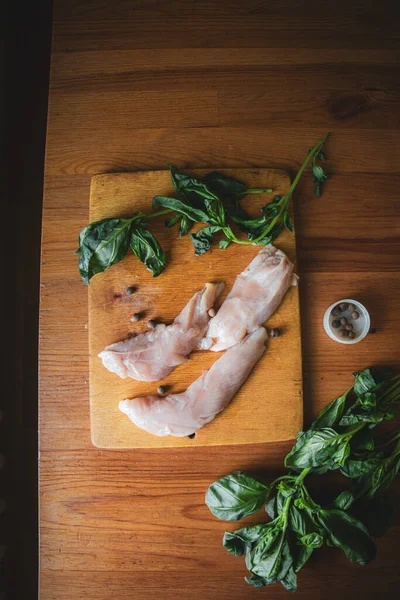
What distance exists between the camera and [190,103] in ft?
5.91

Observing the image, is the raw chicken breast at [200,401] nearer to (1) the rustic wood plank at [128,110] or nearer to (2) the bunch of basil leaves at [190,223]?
(2) the bunch of basil leaves at [190,223]

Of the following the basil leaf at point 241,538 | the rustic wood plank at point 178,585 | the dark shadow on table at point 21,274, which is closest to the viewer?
the basil leaf at point 241,538

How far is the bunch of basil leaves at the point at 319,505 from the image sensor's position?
5.13 ft

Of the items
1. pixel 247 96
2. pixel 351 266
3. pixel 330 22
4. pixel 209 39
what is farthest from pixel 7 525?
pixel 330 22

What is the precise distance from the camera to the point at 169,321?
67.3 inches

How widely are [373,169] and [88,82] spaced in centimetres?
119

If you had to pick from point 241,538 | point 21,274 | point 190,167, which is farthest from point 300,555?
point 21,274

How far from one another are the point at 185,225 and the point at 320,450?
0.93 m

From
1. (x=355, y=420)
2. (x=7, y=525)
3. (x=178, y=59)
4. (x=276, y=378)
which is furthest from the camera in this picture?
(x=7, y=525)

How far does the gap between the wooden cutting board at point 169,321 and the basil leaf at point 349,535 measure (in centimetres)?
30

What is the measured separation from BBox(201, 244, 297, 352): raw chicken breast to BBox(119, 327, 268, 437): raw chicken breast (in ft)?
0.17

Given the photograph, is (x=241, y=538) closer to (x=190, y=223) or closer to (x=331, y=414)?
(x=331, y=414)

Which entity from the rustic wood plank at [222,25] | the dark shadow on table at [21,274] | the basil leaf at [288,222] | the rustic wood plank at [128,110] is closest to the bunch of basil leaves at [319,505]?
the basil leaf at [288,222]

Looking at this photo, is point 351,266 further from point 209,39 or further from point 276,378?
point 209,39
